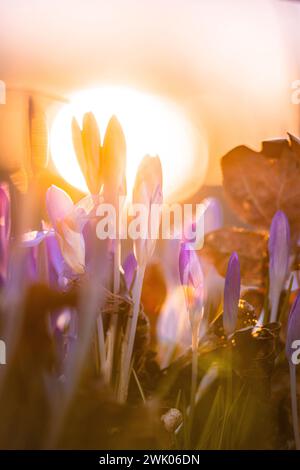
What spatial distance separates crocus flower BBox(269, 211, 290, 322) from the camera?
17.8 inches

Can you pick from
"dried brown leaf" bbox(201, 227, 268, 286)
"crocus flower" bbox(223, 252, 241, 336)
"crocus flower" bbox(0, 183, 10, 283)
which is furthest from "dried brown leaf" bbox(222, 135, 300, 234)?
"crocus flower" bbox(0, 183, 10, 283)

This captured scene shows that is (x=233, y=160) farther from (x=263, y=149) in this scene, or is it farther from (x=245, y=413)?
(x=245, y=413)

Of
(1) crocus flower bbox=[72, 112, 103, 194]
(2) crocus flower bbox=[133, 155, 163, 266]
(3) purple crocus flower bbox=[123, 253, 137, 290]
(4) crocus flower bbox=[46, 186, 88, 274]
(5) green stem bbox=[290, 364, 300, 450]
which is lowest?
(5) green stem bbox=[290, 364, 300, 450]

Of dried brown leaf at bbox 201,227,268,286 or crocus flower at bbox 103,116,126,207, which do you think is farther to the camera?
dried brown leaf at bbox 201,227,268,286

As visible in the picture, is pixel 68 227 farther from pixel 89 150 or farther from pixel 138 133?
pixel 138 133

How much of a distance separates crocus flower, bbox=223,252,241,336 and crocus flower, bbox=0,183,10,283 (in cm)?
15

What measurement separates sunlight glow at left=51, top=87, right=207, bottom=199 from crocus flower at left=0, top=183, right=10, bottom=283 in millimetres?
64

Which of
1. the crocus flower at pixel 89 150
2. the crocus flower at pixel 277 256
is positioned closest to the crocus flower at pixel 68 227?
the crocus flower at pixel 89 150

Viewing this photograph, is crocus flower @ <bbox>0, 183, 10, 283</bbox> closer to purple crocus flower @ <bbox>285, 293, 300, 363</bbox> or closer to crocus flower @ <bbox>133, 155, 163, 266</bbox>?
crocus flower @ <bbox>133, 155, 163, 266</bbox>

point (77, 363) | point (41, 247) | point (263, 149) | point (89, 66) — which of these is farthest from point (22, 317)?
point (89, 66)

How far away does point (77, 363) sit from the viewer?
32 centimetres

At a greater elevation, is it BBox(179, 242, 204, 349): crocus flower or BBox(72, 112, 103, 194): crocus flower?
BBox(72, 112, 103, 194): crocus flower

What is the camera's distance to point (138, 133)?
527 mm

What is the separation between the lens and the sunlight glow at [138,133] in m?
0.45
